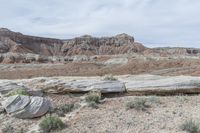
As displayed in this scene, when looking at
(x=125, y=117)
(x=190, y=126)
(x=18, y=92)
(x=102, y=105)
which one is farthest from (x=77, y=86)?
(x=190, y=126)

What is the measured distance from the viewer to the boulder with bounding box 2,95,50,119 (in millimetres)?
13922

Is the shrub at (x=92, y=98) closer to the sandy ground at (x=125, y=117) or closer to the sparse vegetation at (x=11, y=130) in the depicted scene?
the sandy ground at (x=125, y=117)

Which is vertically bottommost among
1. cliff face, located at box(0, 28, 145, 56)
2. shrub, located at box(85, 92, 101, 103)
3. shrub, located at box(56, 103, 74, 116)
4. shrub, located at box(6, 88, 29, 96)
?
shrub, located at box(56, 103, 74, 116)

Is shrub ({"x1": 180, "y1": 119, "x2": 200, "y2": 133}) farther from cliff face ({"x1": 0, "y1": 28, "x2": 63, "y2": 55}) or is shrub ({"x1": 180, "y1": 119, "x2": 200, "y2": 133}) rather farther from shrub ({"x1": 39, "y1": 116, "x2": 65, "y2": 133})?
cliff face ({"x1": 0, "y1": 28, "x2": 63, "y2": 55})

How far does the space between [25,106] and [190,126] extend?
5179 millimetres

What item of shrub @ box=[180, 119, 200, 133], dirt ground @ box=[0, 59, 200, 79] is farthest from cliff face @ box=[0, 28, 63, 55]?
shrub @ box=[180, 119, 200, 133]

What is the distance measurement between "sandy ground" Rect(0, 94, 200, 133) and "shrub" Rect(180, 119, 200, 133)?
0.56 ft

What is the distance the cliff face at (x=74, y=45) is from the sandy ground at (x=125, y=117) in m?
99.0

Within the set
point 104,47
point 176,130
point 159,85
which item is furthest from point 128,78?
point 104,47

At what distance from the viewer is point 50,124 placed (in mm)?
12789

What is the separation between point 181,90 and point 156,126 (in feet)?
11.9

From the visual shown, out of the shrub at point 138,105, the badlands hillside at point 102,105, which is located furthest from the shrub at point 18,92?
the shrub at point 138,105

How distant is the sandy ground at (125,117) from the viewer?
1288 centimetres

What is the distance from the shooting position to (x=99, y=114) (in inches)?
550
